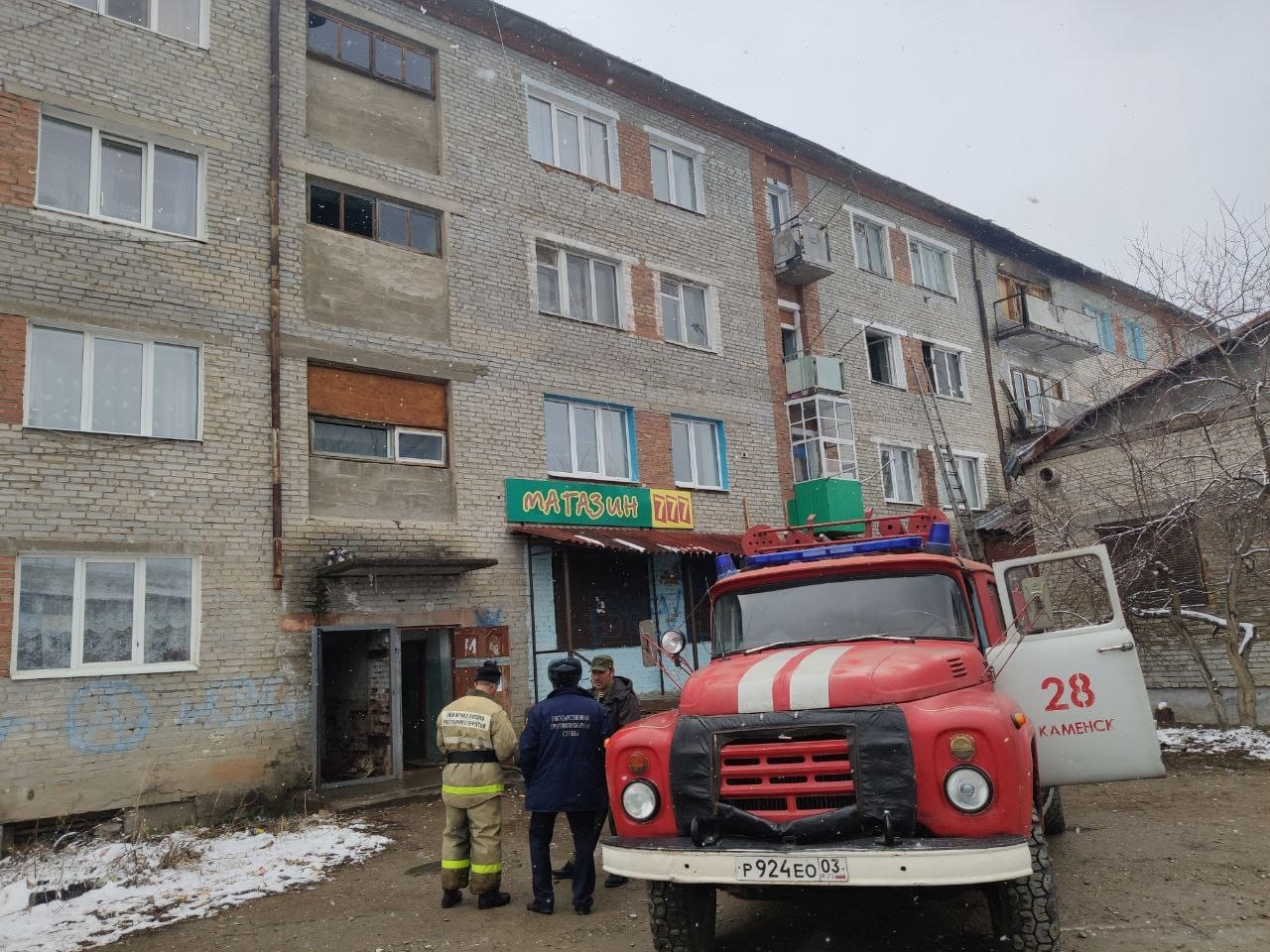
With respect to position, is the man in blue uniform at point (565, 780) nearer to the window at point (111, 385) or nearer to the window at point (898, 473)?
the window at point (111, 385)

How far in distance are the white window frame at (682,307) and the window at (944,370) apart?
700 centimetres

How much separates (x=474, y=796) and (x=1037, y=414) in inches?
886

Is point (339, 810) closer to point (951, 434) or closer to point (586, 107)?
point (586, 107)

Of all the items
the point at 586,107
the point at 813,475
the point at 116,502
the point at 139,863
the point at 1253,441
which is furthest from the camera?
the point at 813,475

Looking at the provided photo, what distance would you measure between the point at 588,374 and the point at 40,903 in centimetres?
1029

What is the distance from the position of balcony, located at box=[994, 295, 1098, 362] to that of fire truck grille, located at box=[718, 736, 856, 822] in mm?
21780

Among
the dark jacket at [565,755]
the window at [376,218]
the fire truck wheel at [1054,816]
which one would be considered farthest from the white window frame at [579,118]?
the fire truck wheel at [1054,816]

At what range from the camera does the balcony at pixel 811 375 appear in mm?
18125

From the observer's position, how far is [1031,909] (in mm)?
4203

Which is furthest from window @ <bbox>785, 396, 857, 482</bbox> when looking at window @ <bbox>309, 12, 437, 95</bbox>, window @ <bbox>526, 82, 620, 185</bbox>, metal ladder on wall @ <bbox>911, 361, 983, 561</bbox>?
window @ <bbox>309, 12, 437, 95</bbox>

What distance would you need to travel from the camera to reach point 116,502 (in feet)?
33.5

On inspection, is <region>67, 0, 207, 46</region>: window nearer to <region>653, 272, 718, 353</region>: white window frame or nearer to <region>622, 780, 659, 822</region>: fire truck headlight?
<region>653, 272, 718, 353</region>: white window frame

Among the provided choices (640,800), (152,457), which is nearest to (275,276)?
(152,457)

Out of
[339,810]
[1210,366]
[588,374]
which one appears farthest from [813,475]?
[339,810]
